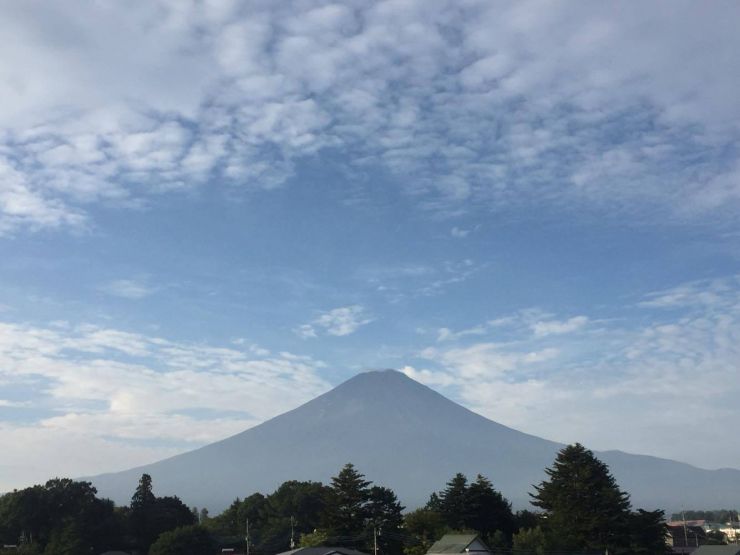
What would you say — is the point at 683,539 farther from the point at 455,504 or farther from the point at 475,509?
the point at 455,504

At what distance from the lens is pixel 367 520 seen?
7350 centimetres

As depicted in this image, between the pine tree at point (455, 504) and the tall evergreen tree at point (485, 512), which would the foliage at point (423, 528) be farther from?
the tall evergreen tree at point (485, 512)

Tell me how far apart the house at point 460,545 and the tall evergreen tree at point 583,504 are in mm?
5951

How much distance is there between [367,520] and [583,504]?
20.1m

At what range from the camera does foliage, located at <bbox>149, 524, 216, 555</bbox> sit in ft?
250

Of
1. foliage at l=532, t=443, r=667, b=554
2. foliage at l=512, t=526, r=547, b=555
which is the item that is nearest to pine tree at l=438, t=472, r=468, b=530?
foliage at l=532, t=443, r=667, b=554

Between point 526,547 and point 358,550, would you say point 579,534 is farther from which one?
point 358,550

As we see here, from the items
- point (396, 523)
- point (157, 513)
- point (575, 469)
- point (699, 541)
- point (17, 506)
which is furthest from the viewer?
point (699, 541)

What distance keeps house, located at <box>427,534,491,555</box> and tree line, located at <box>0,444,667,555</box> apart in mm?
2951

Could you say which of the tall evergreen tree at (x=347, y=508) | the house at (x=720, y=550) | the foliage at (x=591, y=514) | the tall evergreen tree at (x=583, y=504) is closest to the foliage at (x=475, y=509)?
the tall evergreen tree at (x=583, y=504)

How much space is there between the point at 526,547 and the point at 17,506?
170ft

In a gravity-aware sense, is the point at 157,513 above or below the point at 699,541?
above

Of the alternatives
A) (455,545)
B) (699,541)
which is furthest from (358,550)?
(699,541)

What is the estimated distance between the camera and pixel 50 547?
249ft
